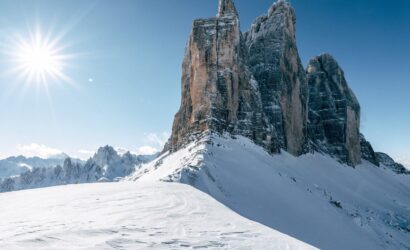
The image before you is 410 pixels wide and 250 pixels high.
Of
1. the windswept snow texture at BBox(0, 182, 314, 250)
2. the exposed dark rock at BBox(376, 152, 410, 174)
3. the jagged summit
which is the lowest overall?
the windswept snow texture at BBox(0, 182, 314, 250)

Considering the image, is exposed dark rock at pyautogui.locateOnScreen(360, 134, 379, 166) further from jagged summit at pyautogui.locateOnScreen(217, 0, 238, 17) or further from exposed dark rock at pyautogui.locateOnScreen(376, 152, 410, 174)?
jagged summit at pyautogui.locateOnScreen(217, 0, 238, 17)

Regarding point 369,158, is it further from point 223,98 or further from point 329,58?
point 223,98

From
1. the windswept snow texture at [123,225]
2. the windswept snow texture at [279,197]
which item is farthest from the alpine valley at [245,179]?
the windswept snow texture at [279,197]

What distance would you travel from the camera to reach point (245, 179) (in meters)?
28.6

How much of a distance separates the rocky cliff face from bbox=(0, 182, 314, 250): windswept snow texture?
26.3 metres

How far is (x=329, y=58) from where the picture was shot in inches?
3588

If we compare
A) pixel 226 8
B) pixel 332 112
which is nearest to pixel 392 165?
pixel 332 112

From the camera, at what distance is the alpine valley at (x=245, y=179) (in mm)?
10797

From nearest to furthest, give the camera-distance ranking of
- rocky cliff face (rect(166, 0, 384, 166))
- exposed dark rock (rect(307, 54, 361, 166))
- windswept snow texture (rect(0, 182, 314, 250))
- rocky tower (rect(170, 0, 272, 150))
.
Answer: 1. windswept snow texture (rect(0, 182, 314, 250))
2. rocky tower (rect(170, 0, 272, 150))
3. rocky cliff face (rect(166, 0, 384, 166))
4. exposed dark rock (rect(307, 54, 361, 166))

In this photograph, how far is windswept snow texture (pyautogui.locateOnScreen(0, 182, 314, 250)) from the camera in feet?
28.5

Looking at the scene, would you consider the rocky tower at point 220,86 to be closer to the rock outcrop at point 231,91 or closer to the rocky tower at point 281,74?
the rock outcrop at point 231,91

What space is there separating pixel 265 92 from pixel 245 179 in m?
34.3

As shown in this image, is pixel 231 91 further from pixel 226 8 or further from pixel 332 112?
pixel 332 112

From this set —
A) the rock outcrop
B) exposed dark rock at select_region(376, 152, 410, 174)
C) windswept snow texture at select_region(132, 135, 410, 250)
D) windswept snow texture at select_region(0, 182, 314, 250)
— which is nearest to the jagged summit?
the rock outcrop
